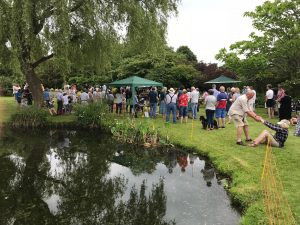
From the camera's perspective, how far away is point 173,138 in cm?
1129

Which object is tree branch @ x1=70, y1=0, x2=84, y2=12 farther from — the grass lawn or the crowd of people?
the grass lawn

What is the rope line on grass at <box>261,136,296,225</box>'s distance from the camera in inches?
196

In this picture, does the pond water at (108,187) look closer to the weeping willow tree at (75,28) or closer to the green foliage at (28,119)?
the green foliage at (28,119)

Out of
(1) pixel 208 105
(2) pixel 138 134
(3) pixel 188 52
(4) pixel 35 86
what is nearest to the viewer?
(2) pixel 138 134

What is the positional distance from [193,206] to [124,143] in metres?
5.97

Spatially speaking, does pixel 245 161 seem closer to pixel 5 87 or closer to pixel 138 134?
pixel 138 134

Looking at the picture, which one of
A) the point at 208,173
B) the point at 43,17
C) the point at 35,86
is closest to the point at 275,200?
the point at 208,173

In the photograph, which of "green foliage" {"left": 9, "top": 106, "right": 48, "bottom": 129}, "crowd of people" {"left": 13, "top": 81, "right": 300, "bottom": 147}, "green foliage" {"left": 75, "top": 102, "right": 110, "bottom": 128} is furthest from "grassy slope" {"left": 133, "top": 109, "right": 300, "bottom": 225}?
"green foliage" {"left": 9, "top": 106, "right": 48, "bottom": 129}

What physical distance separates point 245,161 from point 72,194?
4314 millimetres

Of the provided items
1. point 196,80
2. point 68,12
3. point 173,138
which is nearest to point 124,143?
point 173,138

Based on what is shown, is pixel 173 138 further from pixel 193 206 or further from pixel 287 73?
pixel 287 73

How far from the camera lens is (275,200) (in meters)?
5.70

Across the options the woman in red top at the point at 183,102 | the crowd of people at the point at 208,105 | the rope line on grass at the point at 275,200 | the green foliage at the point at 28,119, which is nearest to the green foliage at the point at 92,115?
the green foliage at the point at 28,119

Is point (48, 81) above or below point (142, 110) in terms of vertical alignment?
above
